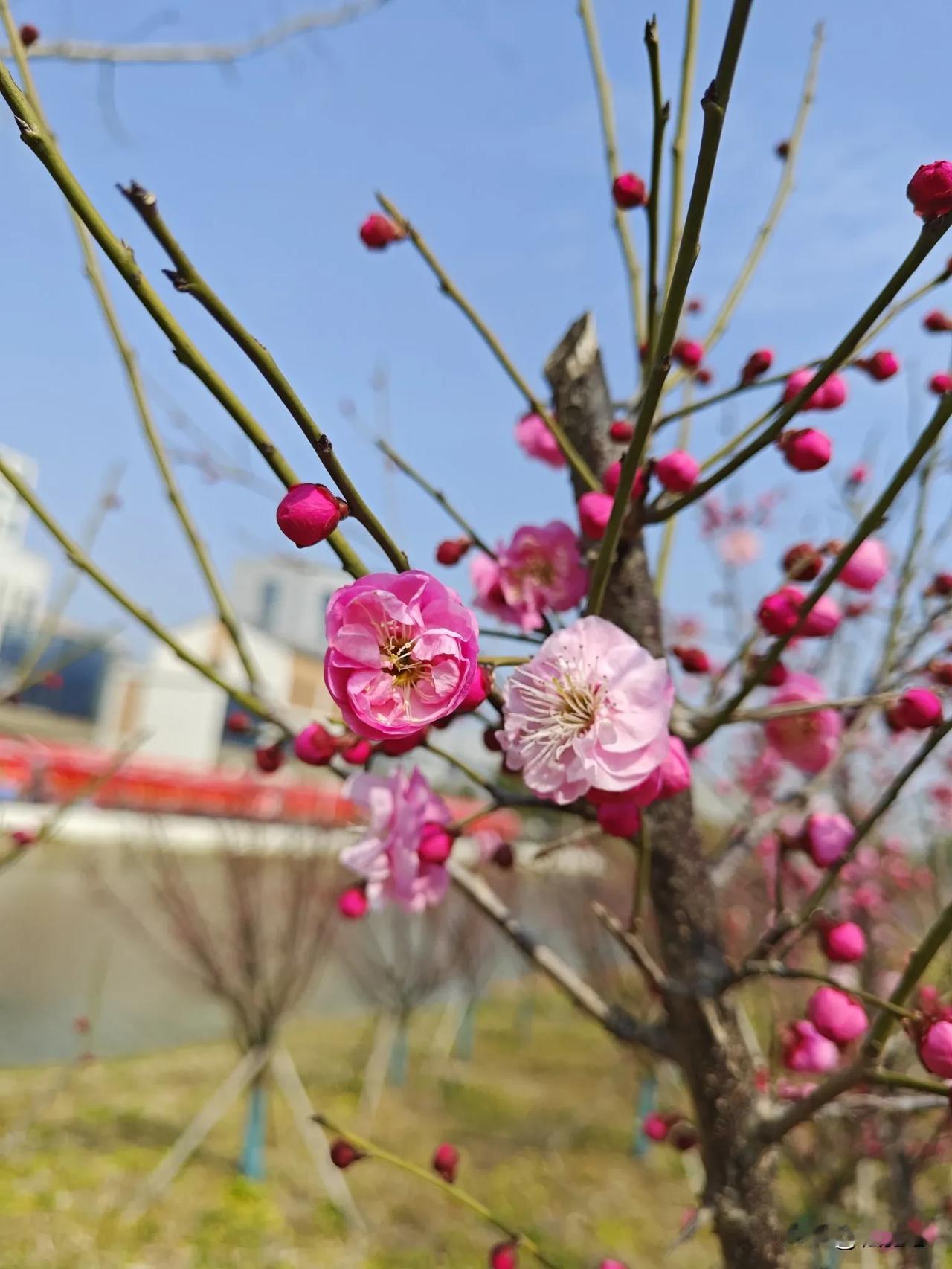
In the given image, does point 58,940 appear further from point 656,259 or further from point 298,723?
point 656,259

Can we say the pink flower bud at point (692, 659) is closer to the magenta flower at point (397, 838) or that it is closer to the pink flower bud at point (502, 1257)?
the magenta flower at point (397, 838)

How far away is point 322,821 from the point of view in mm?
5250

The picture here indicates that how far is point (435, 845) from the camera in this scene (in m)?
1.01

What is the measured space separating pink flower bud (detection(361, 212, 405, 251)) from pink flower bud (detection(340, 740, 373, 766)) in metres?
0.62

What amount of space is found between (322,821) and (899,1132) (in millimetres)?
3499

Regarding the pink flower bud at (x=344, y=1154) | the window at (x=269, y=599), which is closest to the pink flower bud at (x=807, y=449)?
the pink flower bud at (x=344, y=1154)

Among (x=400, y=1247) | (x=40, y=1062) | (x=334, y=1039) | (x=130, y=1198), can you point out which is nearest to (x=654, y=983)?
(x=400, y=1247)

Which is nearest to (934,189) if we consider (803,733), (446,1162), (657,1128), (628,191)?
(628,191)

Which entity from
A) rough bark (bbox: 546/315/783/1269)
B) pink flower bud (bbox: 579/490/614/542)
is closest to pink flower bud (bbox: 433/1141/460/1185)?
rough bark (bbox: 546/315/783/1269)

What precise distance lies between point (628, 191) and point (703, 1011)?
39.6 inches

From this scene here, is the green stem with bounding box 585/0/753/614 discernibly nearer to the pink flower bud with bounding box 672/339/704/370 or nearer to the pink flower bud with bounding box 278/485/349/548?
the pink flower bud with bounding box 278/485/349/548

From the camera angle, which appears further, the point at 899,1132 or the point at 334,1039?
the point at 334,1039

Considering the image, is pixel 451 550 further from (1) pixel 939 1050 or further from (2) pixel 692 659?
(1) pixel 939 1050

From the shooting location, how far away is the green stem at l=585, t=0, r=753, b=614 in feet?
1.79
